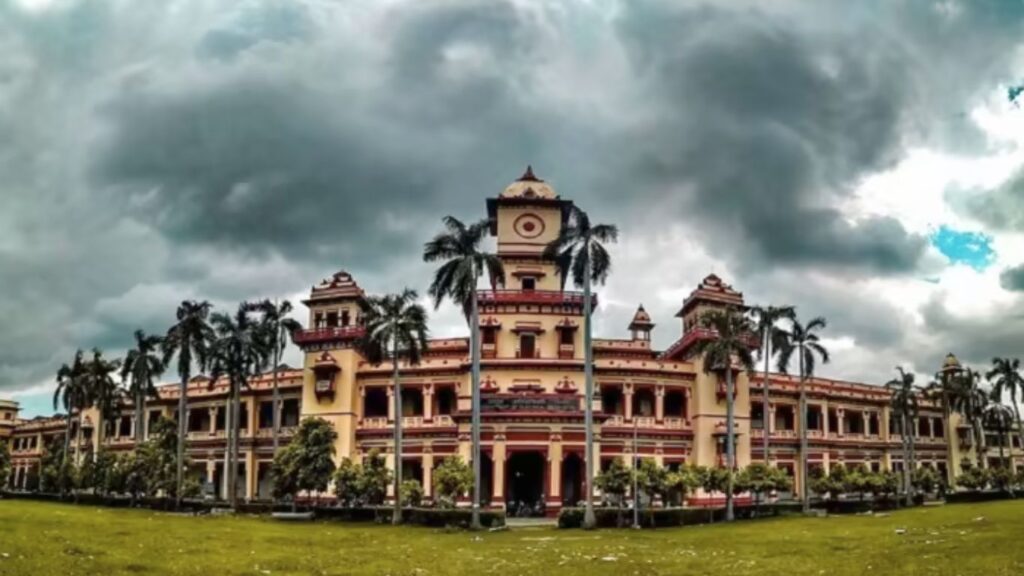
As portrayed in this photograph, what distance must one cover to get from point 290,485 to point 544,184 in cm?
3446

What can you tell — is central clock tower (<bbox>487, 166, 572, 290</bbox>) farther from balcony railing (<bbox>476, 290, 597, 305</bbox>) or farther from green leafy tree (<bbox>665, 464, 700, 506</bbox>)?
green leafy tree (<bbox>665, 464, 700, 506</bbox>)

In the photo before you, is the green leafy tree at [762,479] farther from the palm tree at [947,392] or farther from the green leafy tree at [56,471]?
the green leafy tree at [56,471]

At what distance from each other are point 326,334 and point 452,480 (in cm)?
2451

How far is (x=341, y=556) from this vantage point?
30875mm

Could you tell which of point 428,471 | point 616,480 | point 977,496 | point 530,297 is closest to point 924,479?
point 977,496

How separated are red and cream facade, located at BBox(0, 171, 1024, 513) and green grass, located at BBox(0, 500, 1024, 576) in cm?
1727

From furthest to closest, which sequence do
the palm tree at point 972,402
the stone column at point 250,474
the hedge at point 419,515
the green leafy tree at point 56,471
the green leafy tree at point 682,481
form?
the palm tree at point 972,402 → the green leafy tree at point 56,471 → the stone column at point 250,474 → the green leafy tree at point 682,481 → the hedge at point 419,515

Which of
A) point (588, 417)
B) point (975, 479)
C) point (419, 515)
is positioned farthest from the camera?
point (975, 479)

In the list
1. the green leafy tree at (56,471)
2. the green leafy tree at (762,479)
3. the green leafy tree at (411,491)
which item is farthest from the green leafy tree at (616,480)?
the green leafy tree at (56,471)

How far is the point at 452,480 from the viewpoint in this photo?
57.6 m

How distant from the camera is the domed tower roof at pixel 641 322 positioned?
8200cm

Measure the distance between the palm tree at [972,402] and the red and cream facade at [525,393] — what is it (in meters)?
19.3

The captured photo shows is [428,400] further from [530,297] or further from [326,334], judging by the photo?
[530,297]

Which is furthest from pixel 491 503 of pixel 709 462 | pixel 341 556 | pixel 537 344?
pixel 341 556
